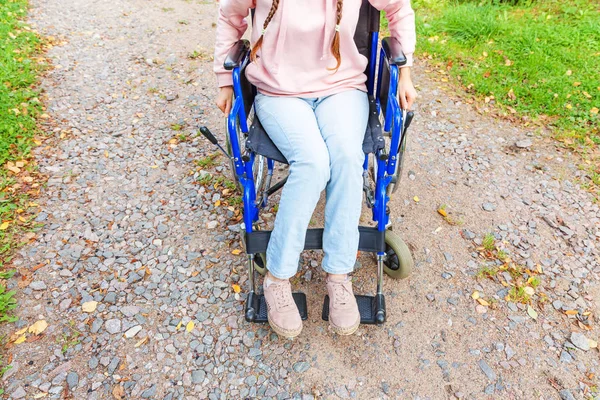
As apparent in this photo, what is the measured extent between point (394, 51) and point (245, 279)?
1.53m

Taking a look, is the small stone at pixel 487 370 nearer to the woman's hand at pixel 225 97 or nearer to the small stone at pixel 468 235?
the small stone at pixel 468 235

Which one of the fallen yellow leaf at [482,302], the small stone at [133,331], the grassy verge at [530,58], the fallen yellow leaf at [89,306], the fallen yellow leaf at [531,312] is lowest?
the fallen yellow leaf at [89,306]

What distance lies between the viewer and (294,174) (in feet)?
6.94

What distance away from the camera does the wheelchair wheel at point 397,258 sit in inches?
99.2

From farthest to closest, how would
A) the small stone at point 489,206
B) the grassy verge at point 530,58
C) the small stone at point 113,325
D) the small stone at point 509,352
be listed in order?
the grassy verge at point 530,58 → the small stone at point 489,206 → the small stone at point 113,325 → the small stone at point 509,352

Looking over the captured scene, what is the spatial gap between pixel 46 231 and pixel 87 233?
0.88ft

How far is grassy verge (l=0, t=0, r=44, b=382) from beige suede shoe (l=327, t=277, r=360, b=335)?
1.75m

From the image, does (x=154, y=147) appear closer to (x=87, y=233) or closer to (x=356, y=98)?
(x=87, y=233)

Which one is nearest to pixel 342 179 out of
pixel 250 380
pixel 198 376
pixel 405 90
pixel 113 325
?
pixel 405 90

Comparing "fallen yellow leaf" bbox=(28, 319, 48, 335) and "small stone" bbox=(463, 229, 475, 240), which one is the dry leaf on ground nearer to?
"fallen yellow leaf" bbox=(28, 319, 48, 335)

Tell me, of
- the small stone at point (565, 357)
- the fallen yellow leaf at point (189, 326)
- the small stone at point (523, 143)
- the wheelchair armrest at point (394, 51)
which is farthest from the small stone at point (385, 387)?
the small stone at point (523, 143)

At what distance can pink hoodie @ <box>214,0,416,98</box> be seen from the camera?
2195mm

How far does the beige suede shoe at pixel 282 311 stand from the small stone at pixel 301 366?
146 mm

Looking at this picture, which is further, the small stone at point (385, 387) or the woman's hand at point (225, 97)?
the woman's hand at point (225, 97)
